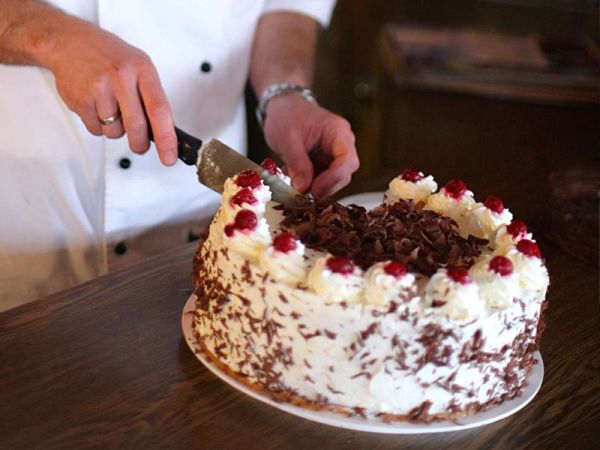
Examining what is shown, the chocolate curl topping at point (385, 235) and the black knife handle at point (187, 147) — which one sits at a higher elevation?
the black knife handle at point (187, 147)

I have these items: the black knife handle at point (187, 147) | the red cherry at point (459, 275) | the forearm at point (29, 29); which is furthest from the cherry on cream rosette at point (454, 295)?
the forearm at point (29, 29)

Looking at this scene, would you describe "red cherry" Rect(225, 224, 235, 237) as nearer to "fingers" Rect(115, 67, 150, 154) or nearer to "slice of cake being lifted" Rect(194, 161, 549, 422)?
"slice of cake being lifted" Rect(194, 161, 549, 422)

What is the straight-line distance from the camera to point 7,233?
203cm

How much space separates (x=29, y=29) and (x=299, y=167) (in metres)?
0.70

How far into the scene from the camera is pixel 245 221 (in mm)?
1438

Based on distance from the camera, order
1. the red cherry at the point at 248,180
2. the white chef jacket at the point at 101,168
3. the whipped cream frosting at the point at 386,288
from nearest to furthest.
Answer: the whipped cream frosting at the point at 386,288 < the red cherry at the point at 248,180 < the white chef jacket at the point at 101,168

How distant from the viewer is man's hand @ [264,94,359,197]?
2.00 meters

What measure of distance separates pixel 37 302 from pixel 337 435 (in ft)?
2.17

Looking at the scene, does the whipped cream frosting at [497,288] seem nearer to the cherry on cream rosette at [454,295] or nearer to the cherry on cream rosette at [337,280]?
the cherry on cream rosette at [454,295]

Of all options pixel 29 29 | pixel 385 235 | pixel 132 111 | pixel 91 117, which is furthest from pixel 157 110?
pixel 385 235

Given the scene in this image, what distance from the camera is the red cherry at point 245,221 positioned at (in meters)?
1.44

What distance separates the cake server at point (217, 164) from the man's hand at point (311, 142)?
0.32 m

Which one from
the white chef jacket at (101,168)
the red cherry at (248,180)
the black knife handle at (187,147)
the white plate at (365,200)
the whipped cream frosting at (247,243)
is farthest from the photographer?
the white plate at (365,200)

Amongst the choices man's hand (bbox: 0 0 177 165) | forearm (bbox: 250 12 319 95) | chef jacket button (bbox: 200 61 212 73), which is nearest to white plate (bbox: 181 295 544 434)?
man's hand (bbox: 0 0 177 165)
